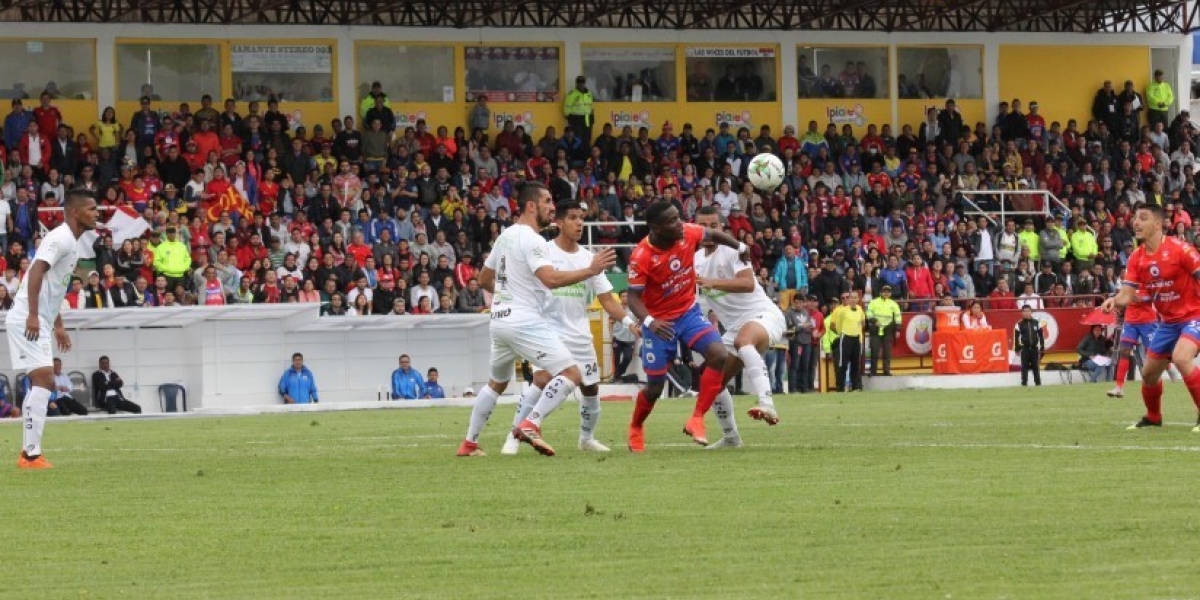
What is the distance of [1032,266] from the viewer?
141 ft

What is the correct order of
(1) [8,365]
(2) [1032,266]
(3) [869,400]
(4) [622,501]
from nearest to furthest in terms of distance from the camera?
(4) [622,501]
(3) [869,400]
(1) [8,365]
(2) [1032,266]

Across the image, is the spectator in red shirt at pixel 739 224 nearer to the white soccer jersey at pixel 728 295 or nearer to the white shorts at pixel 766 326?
the white soccer jersey at pixel 728 295

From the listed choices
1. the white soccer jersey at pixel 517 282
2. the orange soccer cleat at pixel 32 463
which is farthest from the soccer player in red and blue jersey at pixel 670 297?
the orange soccer cleat at pixel 32 463

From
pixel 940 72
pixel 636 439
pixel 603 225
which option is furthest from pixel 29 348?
pixel 940 72

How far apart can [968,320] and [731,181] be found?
8.58m

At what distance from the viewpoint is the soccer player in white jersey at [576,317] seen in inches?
598

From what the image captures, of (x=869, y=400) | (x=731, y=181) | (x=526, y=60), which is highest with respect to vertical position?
(x=526, y=60)

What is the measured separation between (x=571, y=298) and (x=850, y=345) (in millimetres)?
21066

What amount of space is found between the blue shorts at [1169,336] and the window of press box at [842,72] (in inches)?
1352

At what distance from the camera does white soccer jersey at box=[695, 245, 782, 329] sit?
16984 mm

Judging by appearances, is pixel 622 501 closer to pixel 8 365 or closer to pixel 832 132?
pixel 8 365

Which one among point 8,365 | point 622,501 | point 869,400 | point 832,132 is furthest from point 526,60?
point 622,501

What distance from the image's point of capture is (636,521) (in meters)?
10.4

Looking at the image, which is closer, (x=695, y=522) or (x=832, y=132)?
(x=695, y=522)
